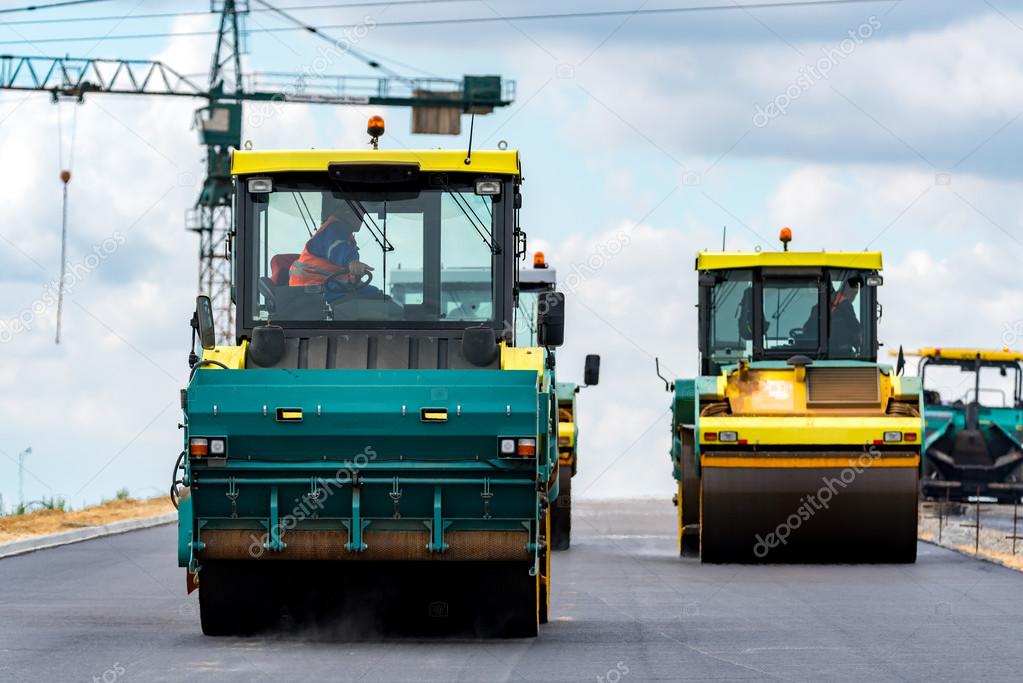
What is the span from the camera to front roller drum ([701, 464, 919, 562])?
826 inches

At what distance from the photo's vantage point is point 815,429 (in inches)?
829

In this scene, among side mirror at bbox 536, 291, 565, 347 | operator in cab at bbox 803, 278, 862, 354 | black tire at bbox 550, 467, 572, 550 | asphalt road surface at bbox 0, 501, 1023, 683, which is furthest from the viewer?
black tire at bbox 550, 467, 572, 550

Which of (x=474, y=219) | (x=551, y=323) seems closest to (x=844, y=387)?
(x=474, y=219)

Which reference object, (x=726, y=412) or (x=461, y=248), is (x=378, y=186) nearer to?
(x=461, y=248)

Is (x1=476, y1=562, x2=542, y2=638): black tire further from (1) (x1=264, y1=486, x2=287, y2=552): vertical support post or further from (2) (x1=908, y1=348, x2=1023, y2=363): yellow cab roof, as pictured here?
(2) (x1=908, y1=348, x2=1023, y2=363): yellow cab roof

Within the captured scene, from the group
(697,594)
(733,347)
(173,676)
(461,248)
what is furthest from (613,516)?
(173,676)

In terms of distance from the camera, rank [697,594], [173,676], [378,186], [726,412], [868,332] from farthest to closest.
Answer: [868,332] < [726,412] < [697,594] < [378,186] < [173,676]

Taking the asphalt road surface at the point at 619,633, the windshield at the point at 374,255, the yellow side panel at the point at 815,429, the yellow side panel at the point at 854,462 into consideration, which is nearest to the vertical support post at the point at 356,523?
the asphalt road surface at the point at 619,633

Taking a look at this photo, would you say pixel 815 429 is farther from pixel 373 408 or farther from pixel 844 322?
pixel 373 408

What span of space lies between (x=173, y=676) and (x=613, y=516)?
28.5 m

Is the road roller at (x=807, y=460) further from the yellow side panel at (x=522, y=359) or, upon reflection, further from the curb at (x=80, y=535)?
the curb at (x=80, y=535)

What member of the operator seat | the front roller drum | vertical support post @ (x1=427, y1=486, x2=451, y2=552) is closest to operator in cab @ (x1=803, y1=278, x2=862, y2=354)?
the front roller drum

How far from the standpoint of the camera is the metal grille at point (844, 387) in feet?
70.7

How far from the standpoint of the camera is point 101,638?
13.7 metres
